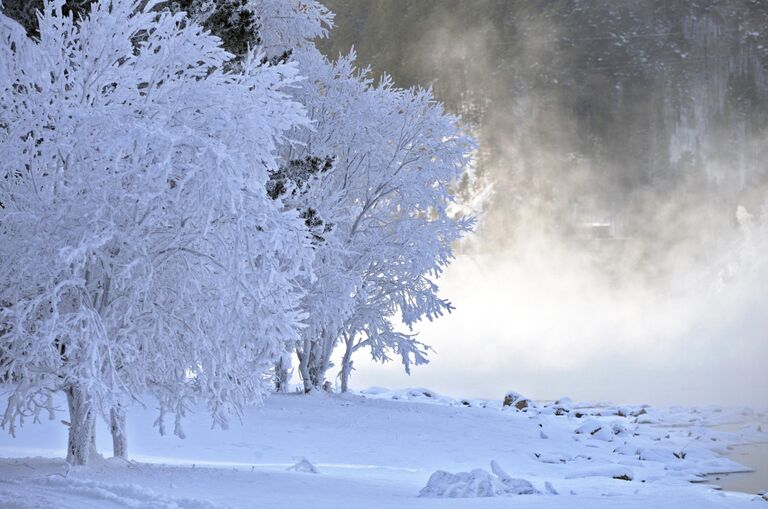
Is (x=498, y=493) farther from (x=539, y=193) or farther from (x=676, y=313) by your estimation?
(x=539, y=193)

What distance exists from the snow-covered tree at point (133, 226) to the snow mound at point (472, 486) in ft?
7.59

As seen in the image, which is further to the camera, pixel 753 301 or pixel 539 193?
pixel 539 193

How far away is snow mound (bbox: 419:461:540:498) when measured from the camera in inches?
471

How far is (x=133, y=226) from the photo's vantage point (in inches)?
432

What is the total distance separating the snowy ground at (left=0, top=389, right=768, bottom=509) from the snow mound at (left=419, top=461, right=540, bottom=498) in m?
0.02

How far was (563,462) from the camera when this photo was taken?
1789 centimetres

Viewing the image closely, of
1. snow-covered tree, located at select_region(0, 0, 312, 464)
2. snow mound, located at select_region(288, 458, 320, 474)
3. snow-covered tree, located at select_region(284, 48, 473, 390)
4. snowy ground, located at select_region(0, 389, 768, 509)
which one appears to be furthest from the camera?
snow-covered tree, located at select_region(284, 48, 473, 390)

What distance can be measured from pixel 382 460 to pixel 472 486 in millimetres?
4871

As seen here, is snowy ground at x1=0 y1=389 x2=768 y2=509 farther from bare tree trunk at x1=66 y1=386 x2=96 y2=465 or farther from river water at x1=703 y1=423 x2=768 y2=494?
river water at x1=703 y1=423 x2=768 y2=494

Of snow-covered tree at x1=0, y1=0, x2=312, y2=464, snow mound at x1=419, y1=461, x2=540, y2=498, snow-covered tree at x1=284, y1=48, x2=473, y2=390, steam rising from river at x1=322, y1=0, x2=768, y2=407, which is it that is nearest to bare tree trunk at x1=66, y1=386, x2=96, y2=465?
snow-covered tree at x1=0, y1=0, x2=312, y2=464

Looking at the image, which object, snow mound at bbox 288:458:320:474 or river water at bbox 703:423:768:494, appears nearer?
snow mound at bbox 288:458:320:474

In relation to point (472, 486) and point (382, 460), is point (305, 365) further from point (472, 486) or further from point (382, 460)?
point (472, 486)

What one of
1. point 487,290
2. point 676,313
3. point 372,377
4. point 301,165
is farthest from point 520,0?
point 301,165

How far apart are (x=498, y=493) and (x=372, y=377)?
32.1 metres
